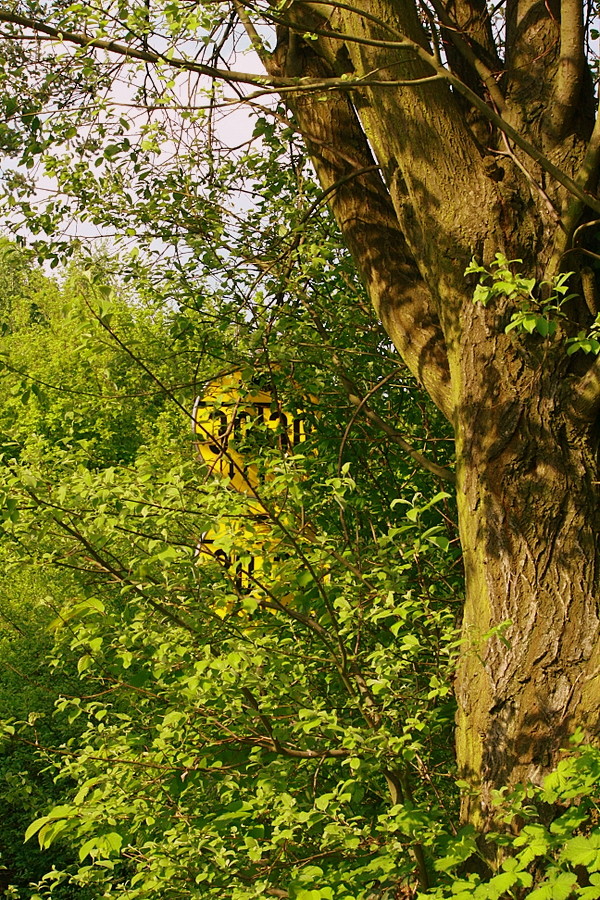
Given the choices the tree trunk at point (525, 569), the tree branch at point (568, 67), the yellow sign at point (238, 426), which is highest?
the tree branch at point (568, 67)

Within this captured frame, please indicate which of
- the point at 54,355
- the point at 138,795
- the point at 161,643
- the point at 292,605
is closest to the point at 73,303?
the point at 161,643

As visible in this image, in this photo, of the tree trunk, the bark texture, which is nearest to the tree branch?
the bark texture

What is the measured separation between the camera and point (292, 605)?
3.70 m

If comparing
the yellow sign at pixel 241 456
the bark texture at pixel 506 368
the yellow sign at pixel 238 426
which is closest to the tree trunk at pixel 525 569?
the bark texture at pixel 506 368

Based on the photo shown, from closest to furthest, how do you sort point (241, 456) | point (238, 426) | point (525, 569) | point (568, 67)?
point (525, 569)
point (568, 67)
point (241, 456)
point (238, 426)

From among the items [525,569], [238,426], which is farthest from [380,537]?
[238,426]

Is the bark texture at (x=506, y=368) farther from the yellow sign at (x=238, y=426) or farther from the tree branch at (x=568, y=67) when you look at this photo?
the yellow sign at (x=238, y=426)

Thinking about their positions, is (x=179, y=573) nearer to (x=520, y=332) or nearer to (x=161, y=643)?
(x=161, y=643)

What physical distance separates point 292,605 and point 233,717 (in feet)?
1.70

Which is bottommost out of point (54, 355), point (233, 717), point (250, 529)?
point (233, 717)

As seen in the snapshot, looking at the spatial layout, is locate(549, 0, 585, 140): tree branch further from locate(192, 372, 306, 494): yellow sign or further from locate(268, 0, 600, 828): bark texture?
locate(192, 372, 306, 494): yellow sign

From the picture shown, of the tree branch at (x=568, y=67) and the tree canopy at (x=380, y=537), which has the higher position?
the tree branch at (x=568, y=67)

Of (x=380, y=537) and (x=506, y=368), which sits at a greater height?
(x=506, y=368)

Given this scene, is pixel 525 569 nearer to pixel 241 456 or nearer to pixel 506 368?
pixel 506 368
